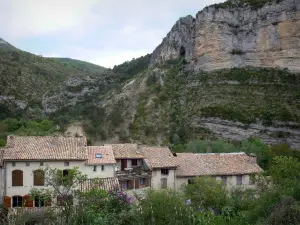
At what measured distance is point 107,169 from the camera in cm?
3528

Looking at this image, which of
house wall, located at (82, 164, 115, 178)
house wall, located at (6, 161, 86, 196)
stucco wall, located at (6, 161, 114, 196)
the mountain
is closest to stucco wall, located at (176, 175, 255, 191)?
house wall, located at (82, 164, 115, 178)

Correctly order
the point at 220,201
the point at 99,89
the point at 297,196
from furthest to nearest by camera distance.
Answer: the point at 99,89 < the point at 220,201 < the point at 297,196

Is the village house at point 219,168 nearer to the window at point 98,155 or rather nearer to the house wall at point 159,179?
the house wall at point 159,179

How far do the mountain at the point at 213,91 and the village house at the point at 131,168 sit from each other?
94.0ft

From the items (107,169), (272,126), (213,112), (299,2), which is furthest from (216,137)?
(107,169)

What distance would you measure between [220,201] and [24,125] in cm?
5306

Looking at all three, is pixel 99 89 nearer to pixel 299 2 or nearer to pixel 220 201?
pixel 299 2

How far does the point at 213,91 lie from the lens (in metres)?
76.8

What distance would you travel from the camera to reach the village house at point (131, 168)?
36219 millimetres

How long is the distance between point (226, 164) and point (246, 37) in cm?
4581

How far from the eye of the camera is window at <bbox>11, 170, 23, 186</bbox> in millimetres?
32719

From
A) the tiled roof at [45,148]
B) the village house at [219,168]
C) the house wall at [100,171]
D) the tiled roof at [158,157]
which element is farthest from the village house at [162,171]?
the tiled roof at [45,148]

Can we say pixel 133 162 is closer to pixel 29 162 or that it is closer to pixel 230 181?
pixel 230 181

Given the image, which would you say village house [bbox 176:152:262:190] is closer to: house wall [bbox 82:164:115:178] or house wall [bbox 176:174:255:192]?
house wall [bbox 176:174:255:192]
